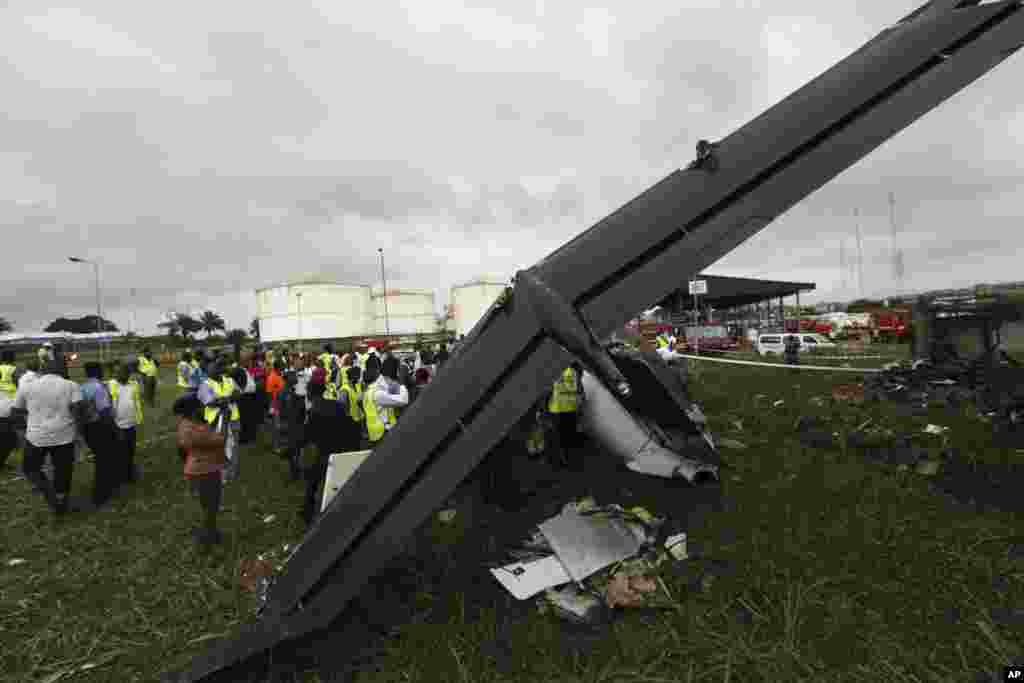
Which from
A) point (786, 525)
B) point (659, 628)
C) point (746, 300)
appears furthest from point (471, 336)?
point (746, 300)

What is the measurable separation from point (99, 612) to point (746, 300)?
3776cm

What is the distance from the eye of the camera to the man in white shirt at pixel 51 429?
5582 mm

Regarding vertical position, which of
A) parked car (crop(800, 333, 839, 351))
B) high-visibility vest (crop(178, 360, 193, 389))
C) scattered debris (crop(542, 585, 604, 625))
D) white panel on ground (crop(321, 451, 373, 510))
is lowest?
scattered debris (crop(542, 585, 604, 625))

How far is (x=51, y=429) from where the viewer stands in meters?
5.59

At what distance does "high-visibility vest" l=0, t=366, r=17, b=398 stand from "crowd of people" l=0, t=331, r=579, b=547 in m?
0.01

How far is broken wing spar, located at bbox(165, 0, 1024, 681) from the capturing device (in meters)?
2.66

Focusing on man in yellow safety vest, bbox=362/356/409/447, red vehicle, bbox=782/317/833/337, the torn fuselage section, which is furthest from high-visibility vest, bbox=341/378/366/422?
red vehicle, bbox=782/317/833/337

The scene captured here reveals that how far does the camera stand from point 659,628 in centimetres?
312

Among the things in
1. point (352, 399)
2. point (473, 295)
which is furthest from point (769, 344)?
point (473, 295)

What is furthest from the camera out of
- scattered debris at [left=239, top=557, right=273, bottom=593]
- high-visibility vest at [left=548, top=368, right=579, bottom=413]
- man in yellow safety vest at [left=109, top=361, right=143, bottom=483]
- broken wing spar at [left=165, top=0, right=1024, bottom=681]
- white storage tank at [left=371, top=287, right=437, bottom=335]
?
white storage tank at [left=371, top=287, right=437, bottom=335]

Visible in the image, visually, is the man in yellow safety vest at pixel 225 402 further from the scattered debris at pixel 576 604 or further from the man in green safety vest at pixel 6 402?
the scattered debris at pixel 576 604

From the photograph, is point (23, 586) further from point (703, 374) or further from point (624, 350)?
point (703, 374)

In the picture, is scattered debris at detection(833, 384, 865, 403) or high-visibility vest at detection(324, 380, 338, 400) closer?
high-visibility vest at detection(324, 380, 338, 400)

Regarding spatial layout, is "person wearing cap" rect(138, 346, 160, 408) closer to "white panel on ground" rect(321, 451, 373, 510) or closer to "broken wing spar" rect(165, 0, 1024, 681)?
"white panel on ground" rect(321, 451, 373, 510)
